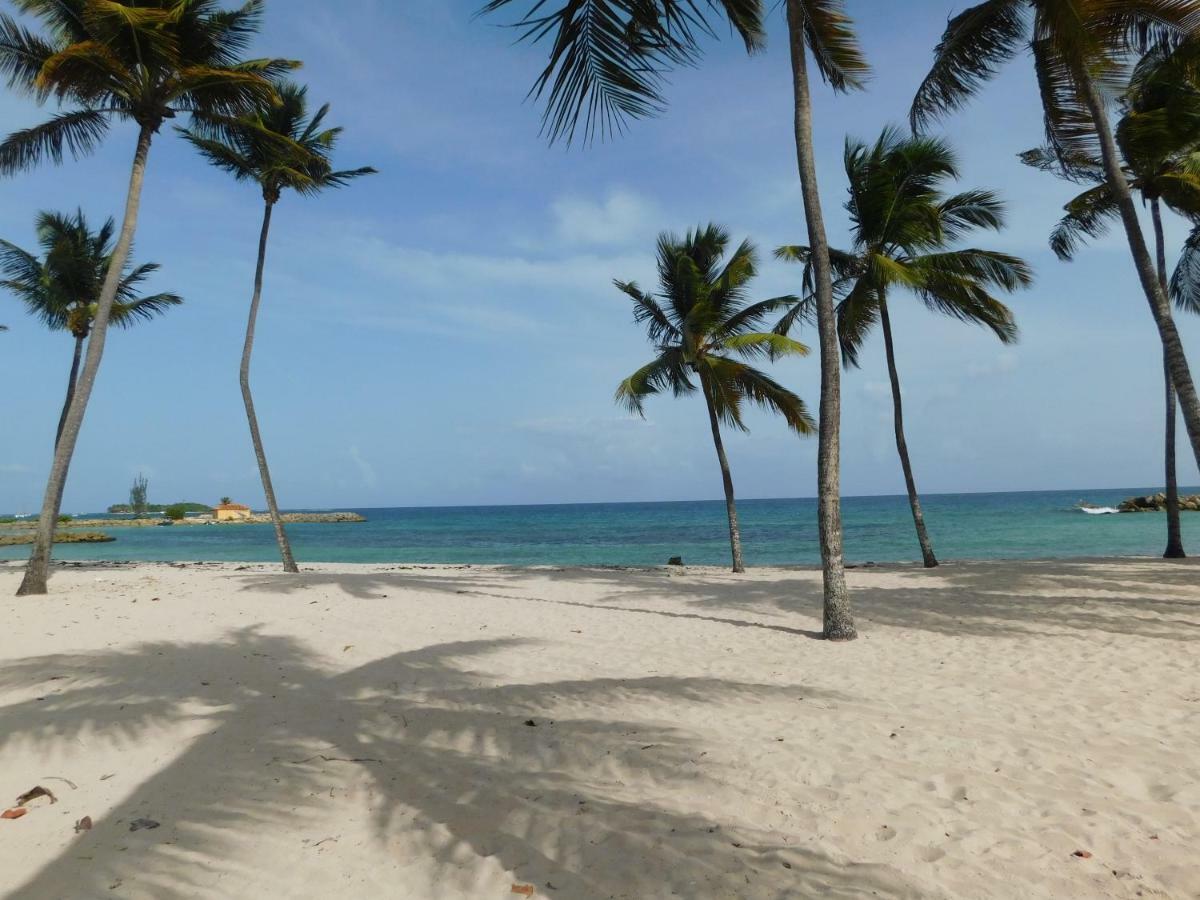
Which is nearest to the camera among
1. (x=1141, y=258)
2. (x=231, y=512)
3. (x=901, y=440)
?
(x=1141, y=258)

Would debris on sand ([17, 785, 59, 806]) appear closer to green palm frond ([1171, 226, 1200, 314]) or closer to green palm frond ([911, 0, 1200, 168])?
green palm frond ([911, 0, 1200, 168])

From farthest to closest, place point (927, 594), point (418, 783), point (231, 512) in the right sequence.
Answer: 1. point (231, 512)
2. point (927, 594)
3. point (418, 783)

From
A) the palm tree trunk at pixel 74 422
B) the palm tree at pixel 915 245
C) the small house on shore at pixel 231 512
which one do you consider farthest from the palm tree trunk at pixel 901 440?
the small house on shore at pixel 231 512

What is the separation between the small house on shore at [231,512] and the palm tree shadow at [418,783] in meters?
94.1

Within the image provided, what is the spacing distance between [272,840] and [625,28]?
14.6ft

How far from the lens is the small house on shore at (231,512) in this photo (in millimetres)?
90125

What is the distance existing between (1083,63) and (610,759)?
33.9 feet

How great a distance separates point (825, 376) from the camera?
8.20 m

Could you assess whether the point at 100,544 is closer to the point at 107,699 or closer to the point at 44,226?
the point at 44,226

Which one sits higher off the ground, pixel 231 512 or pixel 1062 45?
pixel 1062 45

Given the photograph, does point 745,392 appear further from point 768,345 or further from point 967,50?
point 967,50

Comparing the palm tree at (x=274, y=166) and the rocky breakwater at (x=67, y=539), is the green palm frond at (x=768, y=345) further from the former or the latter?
the rocky breakwater at (x=67, y=539)

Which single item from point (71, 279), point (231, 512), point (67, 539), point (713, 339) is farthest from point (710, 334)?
point (231, 512)

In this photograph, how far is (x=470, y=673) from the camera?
6.60m
